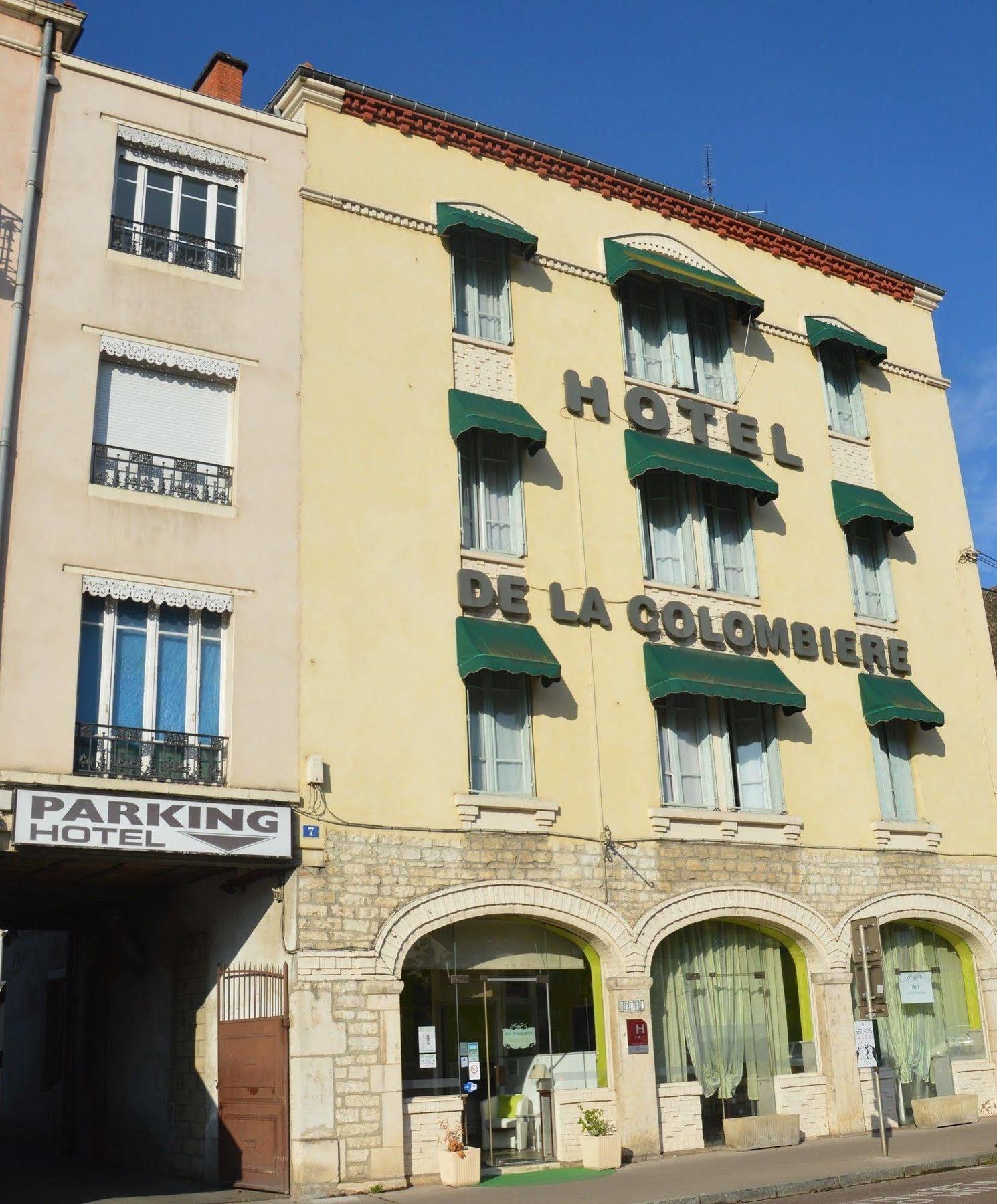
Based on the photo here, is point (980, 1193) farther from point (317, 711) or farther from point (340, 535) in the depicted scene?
point (340, 535)

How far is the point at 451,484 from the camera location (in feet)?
62.8

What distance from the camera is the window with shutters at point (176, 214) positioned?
1784 centimetres

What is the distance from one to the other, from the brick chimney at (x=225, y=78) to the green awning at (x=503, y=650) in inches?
360

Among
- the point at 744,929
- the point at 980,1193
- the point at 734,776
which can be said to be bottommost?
Answer: the point at 980,1193

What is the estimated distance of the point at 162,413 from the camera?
17359 millimetres

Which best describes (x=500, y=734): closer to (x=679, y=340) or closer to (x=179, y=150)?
(x=679, y=340)

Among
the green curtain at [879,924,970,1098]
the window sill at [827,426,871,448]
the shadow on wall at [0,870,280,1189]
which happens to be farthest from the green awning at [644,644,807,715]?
the shadow on wall at [0,870,280,1189]

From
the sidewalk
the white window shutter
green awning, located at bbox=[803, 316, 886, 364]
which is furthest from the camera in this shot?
green awning, located at bbox=[803, 316, 886, 364]

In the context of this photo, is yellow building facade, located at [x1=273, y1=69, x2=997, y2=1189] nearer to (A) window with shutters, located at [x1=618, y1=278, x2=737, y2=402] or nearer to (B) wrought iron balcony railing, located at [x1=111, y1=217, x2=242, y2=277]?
(A) window with shutters, located at [x1=618, y1=278, x2=737, y2=402]

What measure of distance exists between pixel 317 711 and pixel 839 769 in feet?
30.5

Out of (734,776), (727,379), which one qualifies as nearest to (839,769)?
(734,776)

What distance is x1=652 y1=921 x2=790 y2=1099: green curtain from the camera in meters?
18.9

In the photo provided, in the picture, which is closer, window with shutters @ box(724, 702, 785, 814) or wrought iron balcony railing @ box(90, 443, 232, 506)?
wrought iron balcony railing @ box(90, 443, 232, 506)

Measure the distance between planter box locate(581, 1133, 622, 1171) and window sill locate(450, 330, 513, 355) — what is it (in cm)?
1161
